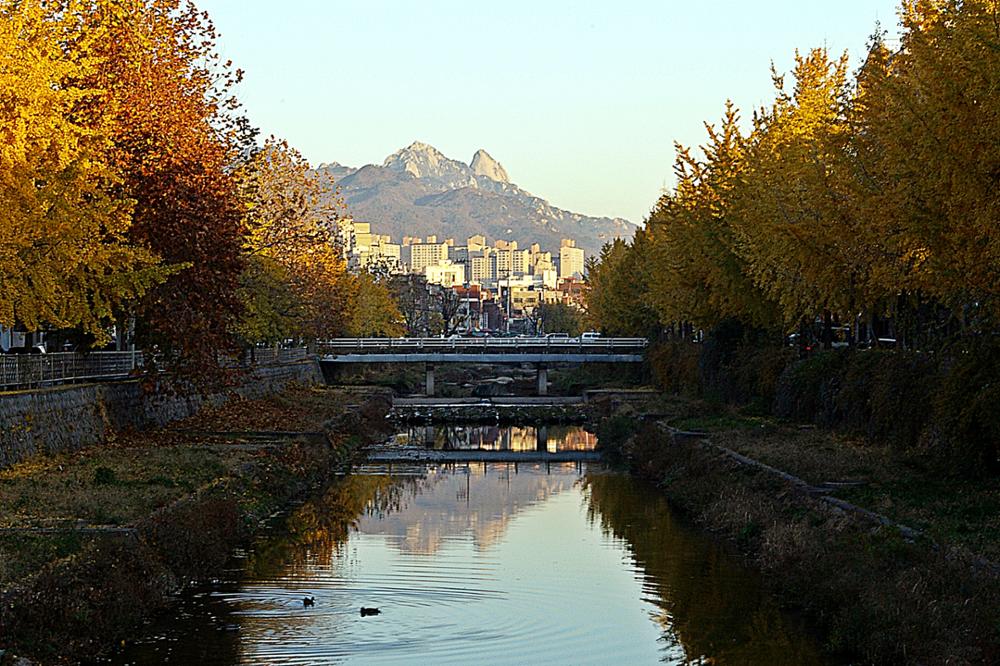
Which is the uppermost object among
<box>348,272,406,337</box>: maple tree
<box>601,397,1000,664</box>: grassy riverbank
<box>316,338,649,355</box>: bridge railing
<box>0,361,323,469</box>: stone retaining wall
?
<box>348,272,406,337</box>: maple tree

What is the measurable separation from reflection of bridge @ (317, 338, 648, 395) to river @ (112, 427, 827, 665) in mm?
56055

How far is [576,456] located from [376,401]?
2544 cm

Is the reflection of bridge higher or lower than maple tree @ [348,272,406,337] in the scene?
lower

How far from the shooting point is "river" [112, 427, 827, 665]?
71.0 ft

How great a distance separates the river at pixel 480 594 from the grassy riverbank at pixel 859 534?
2.63 ft

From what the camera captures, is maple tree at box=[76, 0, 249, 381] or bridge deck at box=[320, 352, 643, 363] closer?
maple tree at box=[76, 0, 249, 381]

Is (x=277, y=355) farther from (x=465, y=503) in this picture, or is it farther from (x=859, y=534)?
(x=859, y=534)

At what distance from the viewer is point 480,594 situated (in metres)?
26.7

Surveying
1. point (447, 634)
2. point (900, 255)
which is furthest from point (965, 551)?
point (900, 255)

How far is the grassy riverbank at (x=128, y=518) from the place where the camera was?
19.9m

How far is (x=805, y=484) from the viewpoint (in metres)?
31.6

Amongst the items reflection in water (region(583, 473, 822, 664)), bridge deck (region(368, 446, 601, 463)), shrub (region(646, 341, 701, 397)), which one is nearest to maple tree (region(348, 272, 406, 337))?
shrub (region(646, 341, 701, 397))

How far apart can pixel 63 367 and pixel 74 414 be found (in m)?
2.50

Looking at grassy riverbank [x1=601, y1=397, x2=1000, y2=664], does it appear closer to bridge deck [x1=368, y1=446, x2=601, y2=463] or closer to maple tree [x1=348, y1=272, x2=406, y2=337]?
bridge deck [x1=368, y1=446, x2=601, y2=463]
